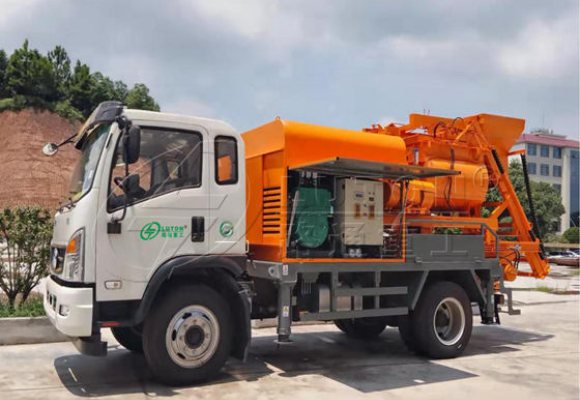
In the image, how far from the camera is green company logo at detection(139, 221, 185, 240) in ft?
19.6

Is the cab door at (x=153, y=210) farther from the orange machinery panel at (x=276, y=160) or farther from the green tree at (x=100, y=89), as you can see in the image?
the green tree at (x=100, y=89)

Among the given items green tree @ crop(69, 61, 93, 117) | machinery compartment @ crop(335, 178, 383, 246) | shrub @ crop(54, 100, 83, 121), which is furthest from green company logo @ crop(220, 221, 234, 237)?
green tree @ crop(69, 61, 93, 117)

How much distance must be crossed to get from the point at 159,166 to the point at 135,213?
1.97 feet

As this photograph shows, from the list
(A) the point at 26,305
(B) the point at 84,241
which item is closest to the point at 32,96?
(A) the point at 26,305

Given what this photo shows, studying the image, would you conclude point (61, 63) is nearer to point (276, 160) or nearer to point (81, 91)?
point (81, 91)

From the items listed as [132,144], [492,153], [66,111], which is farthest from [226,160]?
[66,111]

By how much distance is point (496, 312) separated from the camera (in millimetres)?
8898

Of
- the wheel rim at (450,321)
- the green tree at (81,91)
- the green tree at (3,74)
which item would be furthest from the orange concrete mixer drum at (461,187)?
the green tree at (3,74)

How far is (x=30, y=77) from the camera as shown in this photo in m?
56.9

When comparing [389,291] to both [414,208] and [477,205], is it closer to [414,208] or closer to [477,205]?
[414,208]

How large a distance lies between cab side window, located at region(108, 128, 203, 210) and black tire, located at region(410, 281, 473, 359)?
3.83 metres

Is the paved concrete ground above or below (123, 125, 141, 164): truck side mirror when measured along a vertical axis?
below

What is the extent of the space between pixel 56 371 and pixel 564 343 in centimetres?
828

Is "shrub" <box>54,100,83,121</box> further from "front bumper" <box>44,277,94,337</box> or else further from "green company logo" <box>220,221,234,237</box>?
"front bumper" <box>44,277,94,337</box>
